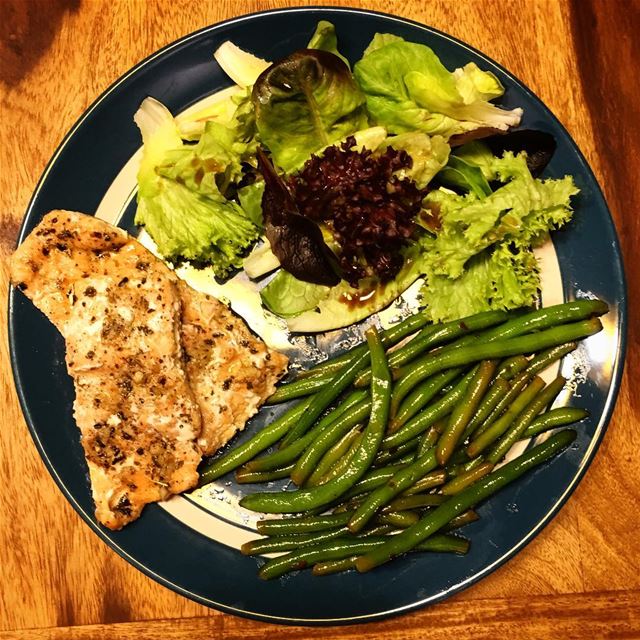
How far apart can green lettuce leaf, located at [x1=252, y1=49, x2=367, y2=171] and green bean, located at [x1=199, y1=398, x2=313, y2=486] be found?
1.16 m

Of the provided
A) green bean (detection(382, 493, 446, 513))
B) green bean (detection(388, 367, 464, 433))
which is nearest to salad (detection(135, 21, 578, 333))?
green bean (detection(388, 367, 464, 433))

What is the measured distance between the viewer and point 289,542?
2.93m

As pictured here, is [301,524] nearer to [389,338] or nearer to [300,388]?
[300,388]

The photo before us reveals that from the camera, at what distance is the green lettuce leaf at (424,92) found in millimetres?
2898

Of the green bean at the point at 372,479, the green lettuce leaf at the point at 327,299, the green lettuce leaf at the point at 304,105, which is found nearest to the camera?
the green lettuce leaf at the point at 304,105

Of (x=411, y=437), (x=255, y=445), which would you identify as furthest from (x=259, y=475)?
(x=411, y=437)

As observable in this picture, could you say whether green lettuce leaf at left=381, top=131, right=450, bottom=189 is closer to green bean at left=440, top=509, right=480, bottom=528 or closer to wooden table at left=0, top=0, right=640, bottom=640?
wooden table at left=0, top=0, right=640, bottom=640

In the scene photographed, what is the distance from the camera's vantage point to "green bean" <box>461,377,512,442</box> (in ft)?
9.55

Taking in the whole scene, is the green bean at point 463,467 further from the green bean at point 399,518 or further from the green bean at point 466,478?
the green bean at point 399,518

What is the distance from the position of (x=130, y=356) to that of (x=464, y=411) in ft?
4.94

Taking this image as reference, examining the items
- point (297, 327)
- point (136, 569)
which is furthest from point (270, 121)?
point (136, 569)

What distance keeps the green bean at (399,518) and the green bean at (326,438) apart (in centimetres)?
39

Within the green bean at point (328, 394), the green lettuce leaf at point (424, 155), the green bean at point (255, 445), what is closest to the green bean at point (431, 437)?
the green bean at point (328, 394)

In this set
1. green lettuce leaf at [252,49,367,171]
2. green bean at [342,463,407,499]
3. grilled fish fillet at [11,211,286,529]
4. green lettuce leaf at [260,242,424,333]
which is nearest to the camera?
green lettuce leaf at [252,49,367,171]
